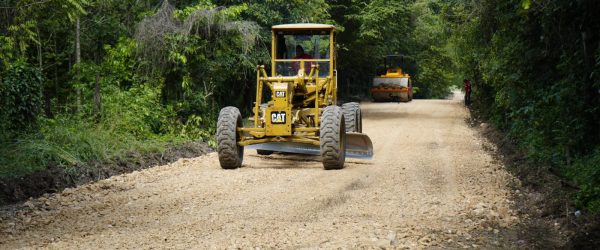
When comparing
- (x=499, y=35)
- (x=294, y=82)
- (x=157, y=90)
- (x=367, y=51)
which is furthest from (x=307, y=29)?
(x=367, y=51)

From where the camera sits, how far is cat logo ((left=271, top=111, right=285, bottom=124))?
11992 mm

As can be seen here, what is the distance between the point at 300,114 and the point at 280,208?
452 cm

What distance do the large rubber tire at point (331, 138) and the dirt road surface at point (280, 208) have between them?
22cm

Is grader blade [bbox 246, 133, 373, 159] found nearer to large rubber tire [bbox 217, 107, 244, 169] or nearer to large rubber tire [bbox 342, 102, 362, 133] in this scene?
large rubber tire [bbox 217, 107, 244, 169]

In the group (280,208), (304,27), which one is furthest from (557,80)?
(280,208)

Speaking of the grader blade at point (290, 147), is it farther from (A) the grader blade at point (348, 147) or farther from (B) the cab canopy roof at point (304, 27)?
(B) the cab canopy roof at point (304, 27)

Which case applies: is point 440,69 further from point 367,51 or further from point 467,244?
point 467,244

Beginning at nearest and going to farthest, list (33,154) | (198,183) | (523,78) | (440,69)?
(198,183), (33,154), (523,78), (440,69)

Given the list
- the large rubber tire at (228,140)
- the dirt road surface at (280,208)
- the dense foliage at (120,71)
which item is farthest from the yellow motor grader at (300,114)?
the dense foliage at (120,71)

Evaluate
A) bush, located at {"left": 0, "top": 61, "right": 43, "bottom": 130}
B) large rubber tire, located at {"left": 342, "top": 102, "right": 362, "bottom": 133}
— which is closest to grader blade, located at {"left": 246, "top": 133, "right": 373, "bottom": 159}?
large rubber tire, located at {"left": 342, "top": 102, "right": 362, "bottom": 133}

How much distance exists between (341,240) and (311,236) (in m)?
0.36

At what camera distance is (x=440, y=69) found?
167 feet

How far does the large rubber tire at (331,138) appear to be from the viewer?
37.9ft

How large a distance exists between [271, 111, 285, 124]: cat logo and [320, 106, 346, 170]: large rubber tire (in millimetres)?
722
